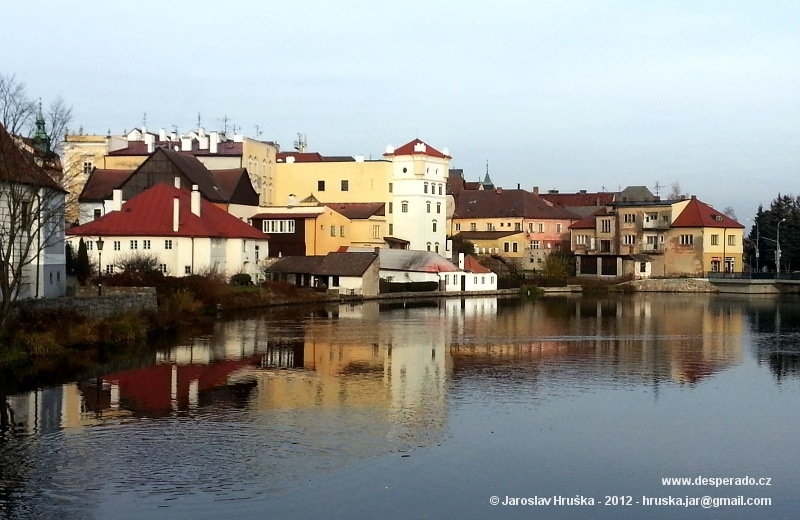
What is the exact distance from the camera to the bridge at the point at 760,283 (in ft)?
227

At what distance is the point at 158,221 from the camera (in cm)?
5144

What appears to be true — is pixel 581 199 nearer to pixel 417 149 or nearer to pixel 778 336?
pixel 417 149

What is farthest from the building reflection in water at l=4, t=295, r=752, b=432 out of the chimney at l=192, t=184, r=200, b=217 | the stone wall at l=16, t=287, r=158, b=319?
the chimney at l=192, t=184, r=200, b=217

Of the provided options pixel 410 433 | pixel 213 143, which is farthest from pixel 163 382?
pixel 213 143

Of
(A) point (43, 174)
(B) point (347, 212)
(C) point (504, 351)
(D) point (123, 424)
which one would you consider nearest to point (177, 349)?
(A) point (43, 174)

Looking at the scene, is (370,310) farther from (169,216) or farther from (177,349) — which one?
(177,349)

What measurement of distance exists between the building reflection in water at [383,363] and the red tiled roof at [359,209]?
22.3 meters

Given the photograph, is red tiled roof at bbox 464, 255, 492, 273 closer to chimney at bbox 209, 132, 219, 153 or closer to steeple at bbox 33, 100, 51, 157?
chimney at bbox 209, 132, 219, 153

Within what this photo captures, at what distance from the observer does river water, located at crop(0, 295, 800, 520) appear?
1434 cm

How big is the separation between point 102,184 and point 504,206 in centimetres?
3524

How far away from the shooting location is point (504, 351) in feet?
103

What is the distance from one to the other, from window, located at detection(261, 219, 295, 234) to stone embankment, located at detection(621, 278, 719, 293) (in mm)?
25631

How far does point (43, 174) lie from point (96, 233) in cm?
2270

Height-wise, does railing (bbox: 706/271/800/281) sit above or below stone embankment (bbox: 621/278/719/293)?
above
